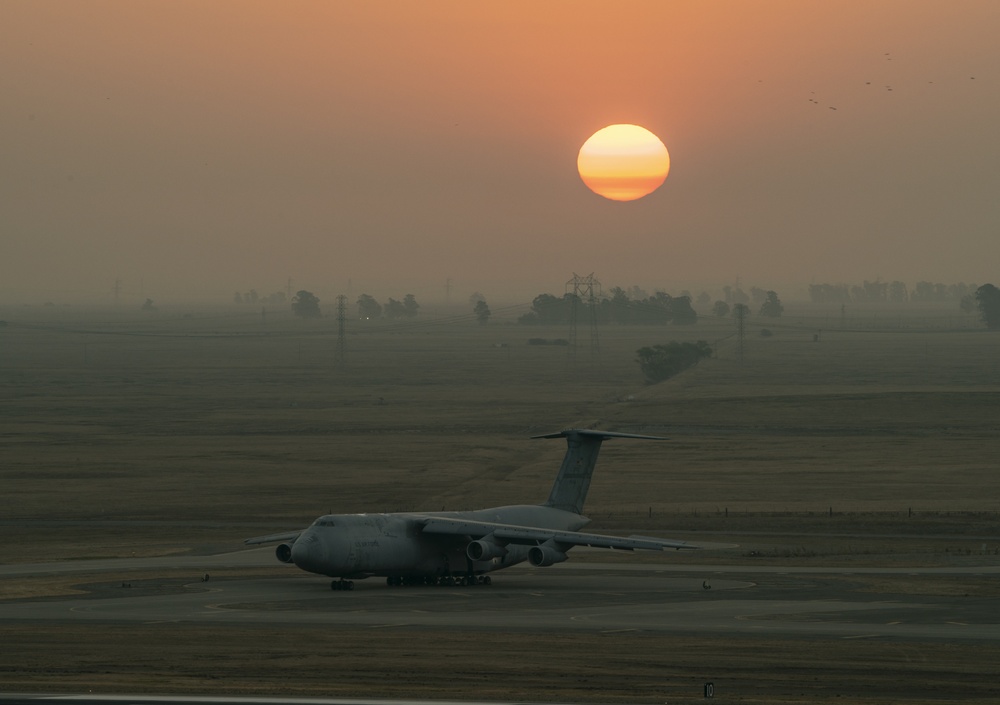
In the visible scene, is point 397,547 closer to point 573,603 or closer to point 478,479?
point 573,603

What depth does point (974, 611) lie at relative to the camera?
153 feet

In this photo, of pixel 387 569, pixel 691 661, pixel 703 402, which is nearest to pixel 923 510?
pixel 387 569

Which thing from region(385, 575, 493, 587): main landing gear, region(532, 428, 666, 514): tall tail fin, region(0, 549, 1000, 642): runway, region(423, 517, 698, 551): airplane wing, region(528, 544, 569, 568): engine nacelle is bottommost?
region(385, 575, 493, 587): main landing gear

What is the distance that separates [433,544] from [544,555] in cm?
467

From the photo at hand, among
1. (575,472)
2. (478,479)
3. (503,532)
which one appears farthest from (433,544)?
(478,479)

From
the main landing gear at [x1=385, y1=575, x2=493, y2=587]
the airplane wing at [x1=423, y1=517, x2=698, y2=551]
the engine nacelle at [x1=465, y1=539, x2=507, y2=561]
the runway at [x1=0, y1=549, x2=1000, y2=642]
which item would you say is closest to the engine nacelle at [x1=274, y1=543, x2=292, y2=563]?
the runway at [x1=0, y1=549, x2=1000, y2=642]

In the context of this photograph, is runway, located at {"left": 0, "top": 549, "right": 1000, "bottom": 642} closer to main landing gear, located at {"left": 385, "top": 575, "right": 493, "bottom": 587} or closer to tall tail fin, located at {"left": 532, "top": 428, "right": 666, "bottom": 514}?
main landing gear, located at {"left": 385, "top": 575, "right": 493, "bottom": 587}

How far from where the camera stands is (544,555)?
53.6 meters

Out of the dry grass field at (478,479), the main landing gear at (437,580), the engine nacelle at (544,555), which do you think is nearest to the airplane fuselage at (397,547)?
the main landing gear at (437,580)

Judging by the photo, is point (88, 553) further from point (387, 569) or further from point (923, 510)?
point (923, 510)

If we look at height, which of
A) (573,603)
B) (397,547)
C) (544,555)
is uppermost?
(397,547)

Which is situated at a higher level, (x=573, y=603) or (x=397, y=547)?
(x=397, y=547)

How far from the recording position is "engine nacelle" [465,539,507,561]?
53.9 meters

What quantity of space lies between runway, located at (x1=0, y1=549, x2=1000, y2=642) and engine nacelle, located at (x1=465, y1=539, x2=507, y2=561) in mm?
1348
